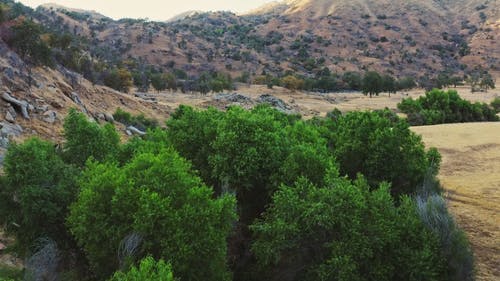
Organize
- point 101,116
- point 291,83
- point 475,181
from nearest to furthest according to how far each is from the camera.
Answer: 1. point 475,181
2. point 101,116
3. point 291,83

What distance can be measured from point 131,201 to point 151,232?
1013 mm

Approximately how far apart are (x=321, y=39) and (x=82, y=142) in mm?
131921

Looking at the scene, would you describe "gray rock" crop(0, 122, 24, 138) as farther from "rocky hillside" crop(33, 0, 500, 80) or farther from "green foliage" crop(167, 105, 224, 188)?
"rocky hillside" crop(33, 0, 500, 80)

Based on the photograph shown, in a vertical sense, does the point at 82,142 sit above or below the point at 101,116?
above

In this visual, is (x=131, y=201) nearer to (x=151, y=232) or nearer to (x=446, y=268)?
(x=151, y=232)

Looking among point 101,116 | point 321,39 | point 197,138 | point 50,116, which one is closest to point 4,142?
point 50,116

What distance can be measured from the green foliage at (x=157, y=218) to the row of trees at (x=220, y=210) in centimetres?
3

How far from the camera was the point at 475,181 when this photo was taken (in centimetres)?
2519

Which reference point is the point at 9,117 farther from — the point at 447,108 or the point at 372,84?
the point at 372,84

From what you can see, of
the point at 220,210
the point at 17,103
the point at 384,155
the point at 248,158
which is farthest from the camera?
the point at 17,103

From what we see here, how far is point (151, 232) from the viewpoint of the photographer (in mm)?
11477

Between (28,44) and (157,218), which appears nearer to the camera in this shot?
(157,218)

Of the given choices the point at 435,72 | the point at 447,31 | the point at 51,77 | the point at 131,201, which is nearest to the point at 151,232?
the point at 131,201

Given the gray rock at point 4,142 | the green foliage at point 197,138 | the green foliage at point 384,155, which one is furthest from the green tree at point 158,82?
the green foliage at point 384,155
